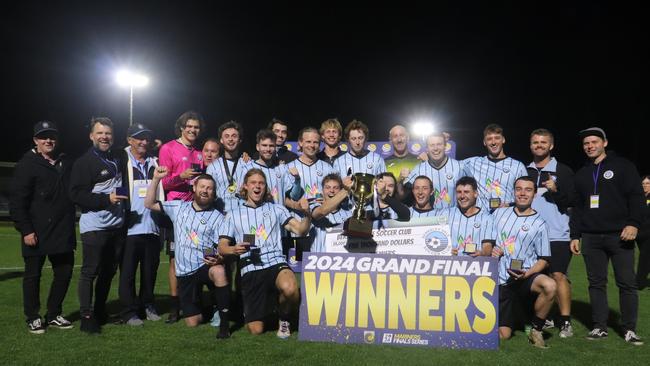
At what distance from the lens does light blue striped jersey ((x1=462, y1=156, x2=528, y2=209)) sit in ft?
19.1

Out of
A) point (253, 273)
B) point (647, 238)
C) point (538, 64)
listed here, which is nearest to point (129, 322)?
point (253, 273)

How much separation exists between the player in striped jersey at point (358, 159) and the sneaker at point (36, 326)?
3.25m

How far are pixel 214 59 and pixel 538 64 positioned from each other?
15.2 metres

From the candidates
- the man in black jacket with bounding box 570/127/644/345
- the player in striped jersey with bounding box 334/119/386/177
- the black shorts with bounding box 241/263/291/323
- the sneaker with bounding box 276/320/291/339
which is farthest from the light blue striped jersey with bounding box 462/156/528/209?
the sneaker with bounding box 276/320/291/339

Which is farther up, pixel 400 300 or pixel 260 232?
pixel 260 232

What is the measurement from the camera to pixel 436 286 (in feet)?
16.3

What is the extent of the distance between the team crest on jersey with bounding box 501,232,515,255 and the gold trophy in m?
1.27

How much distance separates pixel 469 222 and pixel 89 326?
12.1 ft

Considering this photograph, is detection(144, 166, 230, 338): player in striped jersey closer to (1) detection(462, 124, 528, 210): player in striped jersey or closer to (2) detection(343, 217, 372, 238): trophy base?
(2) detection(343, 217, 372, 238): trophy base

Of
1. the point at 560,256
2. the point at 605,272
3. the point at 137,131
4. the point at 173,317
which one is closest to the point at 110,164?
the point at 137,131

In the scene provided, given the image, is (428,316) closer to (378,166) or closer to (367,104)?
(378,166)

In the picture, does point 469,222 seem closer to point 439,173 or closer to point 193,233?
point 439,173

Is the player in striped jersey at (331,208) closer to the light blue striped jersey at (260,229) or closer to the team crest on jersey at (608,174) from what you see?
the light blue striped jersey at (260,229)

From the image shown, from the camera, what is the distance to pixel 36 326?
521 centimetres
